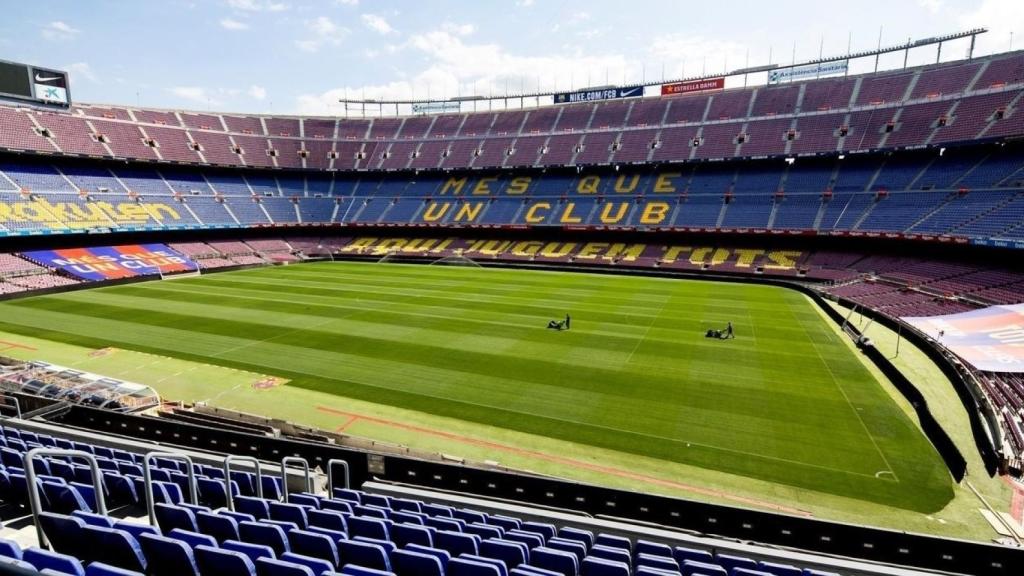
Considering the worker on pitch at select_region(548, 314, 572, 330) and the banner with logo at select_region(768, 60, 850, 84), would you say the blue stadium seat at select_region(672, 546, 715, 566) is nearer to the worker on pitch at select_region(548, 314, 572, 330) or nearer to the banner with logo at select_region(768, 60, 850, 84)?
the worker on pitch at select_region(548, 314, 572, 330)

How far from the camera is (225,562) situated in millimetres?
4340

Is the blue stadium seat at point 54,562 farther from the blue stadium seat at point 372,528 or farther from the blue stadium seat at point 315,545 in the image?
the blue stadium seat at point 372,528

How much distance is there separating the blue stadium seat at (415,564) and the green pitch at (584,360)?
1073 centimetres

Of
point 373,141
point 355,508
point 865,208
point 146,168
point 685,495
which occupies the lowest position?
point 685,495

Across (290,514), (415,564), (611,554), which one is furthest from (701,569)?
(290,514)

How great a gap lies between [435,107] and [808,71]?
179 feet

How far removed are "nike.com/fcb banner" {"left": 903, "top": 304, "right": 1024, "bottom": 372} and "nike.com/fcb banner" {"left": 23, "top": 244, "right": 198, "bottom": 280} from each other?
58263mm

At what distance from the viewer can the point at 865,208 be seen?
47.3 metres

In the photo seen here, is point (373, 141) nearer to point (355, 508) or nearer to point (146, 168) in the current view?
point (146, 168)

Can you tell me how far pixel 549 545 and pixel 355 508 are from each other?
311cm

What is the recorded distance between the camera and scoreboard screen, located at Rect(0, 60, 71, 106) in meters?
36.6

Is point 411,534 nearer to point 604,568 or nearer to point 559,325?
point 604,568

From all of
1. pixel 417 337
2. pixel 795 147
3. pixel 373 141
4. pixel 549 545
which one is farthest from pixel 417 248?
pixel 549 545

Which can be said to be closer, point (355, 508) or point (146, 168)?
point (355, 508)
